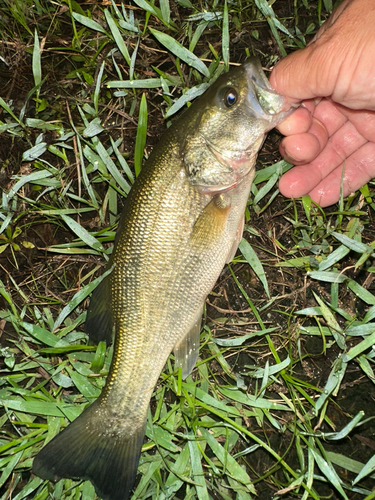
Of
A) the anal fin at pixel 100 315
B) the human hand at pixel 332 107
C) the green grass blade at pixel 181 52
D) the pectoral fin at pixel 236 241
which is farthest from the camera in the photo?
the green grass blade at pixel 181 52

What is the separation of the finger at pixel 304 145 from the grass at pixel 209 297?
214 millimetres

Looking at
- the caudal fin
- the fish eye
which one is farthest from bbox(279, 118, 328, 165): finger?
the caudal fin

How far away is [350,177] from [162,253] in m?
1.58

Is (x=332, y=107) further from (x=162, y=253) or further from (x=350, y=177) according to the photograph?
(x=162, y=253)

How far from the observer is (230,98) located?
2945 millimetres

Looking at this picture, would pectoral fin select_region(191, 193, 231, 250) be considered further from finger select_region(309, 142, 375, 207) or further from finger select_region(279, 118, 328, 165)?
finger select_region(309, 142, 375, 207)

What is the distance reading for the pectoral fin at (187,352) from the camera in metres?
3.22

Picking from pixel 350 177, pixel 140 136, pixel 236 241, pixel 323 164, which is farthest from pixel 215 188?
pixel 350 177

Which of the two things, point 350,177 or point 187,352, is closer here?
point 187,352

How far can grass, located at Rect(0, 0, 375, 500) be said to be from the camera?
10.5ft

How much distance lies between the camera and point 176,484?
3188 mm

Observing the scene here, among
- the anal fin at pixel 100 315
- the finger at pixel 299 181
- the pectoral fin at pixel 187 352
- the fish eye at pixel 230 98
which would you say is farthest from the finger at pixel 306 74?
→ the anal fin at pixel 100 315

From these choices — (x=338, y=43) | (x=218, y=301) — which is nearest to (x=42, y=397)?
(x=218, y=301)

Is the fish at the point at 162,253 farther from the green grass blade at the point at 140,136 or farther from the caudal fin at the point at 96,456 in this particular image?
the green grass blade at the point at 140,136
